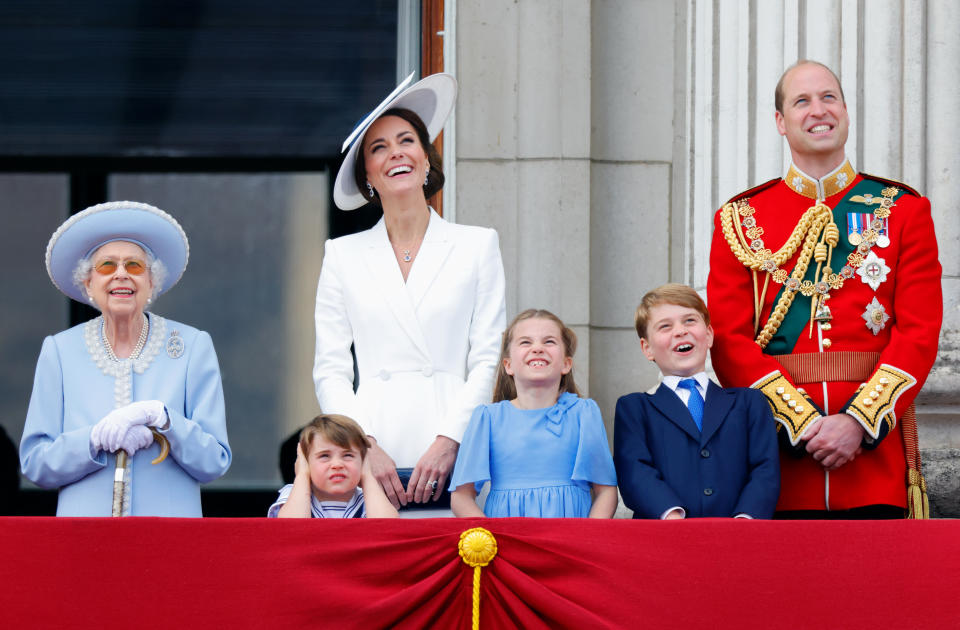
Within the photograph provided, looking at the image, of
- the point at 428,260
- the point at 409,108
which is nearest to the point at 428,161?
the point at 409,108

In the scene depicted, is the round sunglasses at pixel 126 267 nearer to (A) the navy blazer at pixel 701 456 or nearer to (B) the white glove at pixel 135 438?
(B) the white glove at pixel 135 438

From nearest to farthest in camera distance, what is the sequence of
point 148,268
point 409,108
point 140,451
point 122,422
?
1. point 122,422
2. point 140,451
3. point 148,268
4. point 409,108

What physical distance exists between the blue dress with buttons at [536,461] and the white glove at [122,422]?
80 centimetres

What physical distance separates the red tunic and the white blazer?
26.7 inches

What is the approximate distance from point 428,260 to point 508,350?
0.45 meters

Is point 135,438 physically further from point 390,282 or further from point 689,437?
point 689,437

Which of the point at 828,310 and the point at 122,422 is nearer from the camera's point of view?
the point at 122,422

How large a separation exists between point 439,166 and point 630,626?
1767 millimetres

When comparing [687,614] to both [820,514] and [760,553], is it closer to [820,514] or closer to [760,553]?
[760,553]

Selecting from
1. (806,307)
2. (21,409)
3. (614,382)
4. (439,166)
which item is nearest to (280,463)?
(21,409)

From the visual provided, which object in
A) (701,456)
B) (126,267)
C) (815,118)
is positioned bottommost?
(701,456)

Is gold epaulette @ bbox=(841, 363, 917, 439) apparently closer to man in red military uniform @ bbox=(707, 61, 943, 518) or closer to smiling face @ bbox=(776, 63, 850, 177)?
man in red military uniform @ bbox=(707, 61, 943, 518)

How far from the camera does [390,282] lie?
4.32 meters

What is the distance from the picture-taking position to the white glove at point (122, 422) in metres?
3.86
